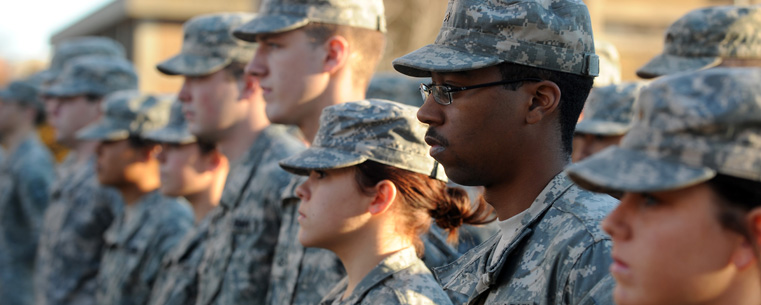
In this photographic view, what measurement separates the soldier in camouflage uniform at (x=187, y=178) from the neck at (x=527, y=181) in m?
3.22

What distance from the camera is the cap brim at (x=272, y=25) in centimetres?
450

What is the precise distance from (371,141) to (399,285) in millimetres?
577

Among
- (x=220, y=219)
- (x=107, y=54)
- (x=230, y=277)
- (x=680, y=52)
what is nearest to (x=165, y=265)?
(x=220, y=219)

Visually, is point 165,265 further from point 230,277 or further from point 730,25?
point 730,25

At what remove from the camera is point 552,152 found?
2684 millimetres

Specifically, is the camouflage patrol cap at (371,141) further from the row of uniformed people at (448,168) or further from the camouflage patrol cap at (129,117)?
the camouflage patrol cap at (129,117)

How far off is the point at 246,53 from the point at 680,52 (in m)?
2.57

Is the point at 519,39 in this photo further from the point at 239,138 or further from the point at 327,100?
the point at 239,138

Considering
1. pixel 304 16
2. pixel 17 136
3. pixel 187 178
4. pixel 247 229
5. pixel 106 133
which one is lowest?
pixel 17 136

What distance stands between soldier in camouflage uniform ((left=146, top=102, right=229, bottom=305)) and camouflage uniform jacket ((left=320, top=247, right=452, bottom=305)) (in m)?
2.43

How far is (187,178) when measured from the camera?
5852 millimetres

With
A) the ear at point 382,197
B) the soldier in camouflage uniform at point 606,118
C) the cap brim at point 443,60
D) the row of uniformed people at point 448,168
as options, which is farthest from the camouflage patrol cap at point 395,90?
the cap brim at point 443,60

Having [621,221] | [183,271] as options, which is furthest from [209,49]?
[621,221]

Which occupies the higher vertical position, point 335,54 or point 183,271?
point 335,54
